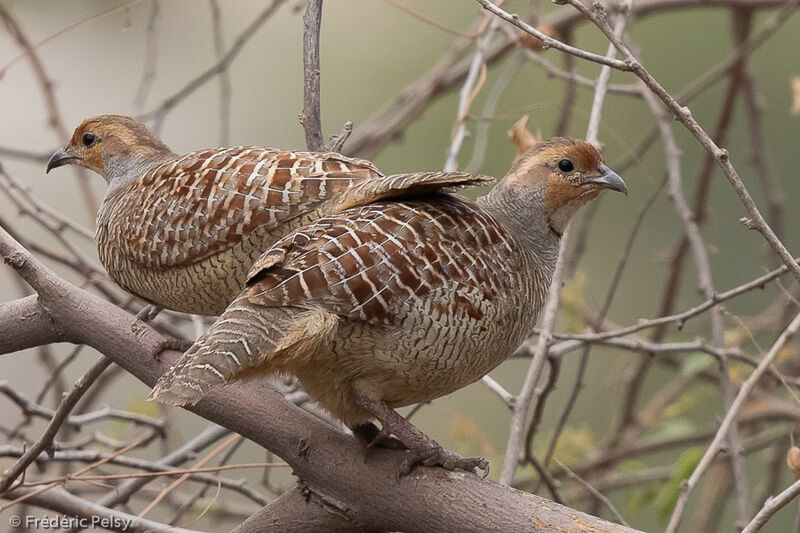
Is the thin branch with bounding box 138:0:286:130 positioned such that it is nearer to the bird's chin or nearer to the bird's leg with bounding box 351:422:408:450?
the bird's chin

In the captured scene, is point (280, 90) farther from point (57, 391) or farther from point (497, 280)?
point (497, 280)

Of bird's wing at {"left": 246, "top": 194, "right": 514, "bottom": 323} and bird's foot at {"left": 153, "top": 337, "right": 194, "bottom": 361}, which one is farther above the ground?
bird's wing at {"left": 246, "top": 194, "right": 514, "bottom": 323}

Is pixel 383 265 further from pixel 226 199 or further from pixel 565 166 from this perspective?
pixel 565 166

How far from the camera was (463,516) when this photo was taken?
166cm

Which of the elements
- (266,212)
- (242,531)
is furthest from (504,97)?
(242,531)

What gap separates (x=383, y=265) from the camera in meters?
1.70

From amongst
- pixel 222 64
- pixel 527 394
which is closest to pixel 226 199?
pixel 527 394

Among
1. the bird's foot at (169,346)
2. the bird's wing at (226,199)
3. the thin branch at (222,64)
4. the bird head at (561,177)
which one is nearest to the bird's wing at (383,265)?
the bird's wing at (226,199)

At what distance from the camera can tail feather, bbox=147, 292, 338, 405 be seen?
1514 millimetres

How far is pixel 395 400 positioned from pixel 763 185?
2322mm

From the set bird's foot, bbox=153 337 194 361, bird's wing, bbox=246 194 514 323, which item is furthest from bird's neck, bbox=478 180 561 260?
bird's foot, bbox=153 337 194 361

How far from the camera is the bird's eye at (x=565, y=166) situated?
83.1 inches

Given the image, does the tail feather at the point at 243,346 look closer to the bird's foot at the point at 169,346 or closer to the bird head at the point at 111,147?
the bird's foot at the point at 169,346

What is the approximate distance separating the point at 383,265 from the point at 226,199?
1.61ft
